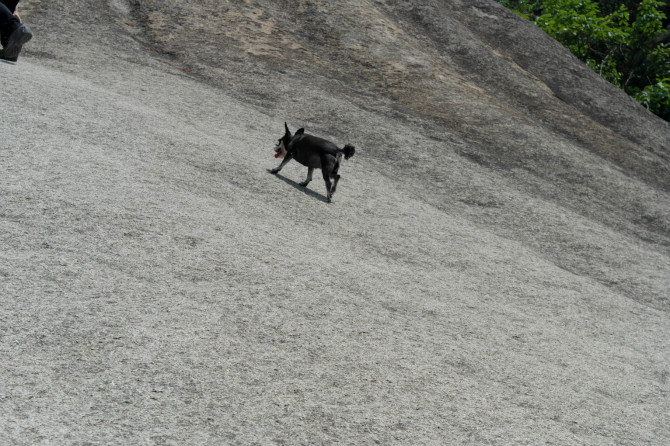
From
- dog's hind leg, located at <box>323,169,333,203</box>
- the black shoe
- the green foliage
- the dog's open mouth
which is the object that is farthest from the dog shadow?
the green foliage

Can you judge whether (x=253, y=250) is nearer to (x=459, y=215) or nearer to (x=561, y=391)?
(x=561, y=391)

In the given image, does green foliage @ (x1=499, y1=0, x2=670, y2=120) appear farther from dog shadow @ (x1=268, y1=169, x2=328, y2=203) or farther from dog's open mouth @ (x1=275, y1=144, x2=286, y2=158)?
dog's open mouth @ (x1=275, y1=144, x2=286, y2=158)

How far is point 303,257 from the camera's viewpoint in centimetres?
720

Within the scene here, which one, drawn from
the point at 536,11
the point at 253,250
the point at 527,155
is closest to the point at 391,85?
the point at 527,155

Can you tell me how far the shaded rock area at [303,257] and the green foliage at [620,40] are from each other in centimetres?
913

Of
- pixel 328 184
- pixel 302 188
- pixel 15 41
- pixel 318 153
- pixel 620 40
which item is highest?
pixel 620 40

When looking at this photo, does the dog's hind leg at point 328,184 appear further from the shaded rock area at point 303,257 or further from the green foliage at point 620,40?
the green foliage at point 620,40

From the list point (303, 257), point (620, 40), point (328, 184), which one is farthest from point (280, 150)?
point (620, 40)

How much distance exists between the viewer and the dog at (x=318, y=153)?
382 inches

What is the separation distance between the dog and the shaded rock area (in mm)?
433

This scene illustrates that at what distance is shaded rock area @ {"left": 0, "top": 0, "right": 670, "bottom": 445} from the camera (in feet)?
14.4

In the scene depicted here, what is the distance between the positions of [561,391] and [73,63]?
1311 centimetres

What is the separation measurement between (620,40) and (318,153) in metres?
21.8

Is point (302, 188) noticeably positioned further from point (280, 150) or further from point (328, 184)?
point (280, 150)
